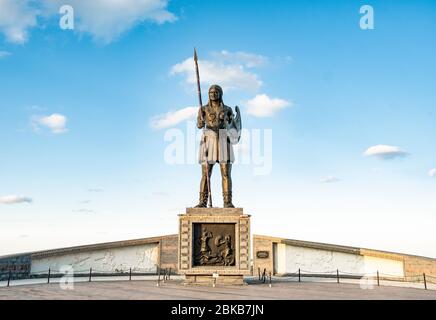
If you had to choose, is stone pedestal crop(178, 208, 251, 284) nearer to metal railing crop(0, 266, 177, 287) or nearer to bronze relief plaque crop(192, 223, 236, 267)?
bronze relief plaque crop(192, 223, 236, 267)

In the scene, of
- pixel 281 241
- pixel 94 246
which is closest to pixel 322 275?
pixel 281 241

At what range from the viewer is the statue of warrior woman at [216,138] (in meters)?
16.0

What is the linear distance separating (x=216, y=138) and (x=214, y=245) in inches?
171

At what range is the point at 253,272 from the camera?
22766 millimetres

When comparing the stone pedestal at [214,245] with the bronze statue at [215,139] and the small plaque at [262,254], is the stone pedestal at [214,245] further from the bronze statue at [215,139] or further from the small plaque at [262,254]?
the small plaque at [262,254]

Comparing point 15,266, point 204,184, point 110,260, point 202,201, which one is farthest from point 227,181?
point 15,266

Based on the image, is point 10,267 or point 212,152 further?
point 10,267

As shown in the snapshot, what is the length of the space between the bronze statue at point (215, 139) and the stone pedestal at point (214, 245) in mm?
1056

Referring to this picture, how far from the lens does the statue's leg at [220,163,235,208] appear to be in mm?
15844

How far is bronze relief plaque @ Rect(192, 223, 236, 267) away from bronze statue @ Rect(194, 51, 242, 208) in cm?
127

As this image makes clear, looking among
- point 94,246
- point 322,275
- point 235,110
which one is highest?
point 235,110

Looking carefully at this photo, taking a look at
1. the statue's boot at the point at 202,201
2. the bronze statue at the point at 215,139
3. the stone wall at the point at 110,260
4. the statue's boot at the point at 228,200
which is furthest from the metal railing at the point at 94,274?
the bronze statue at the point at 215,139
